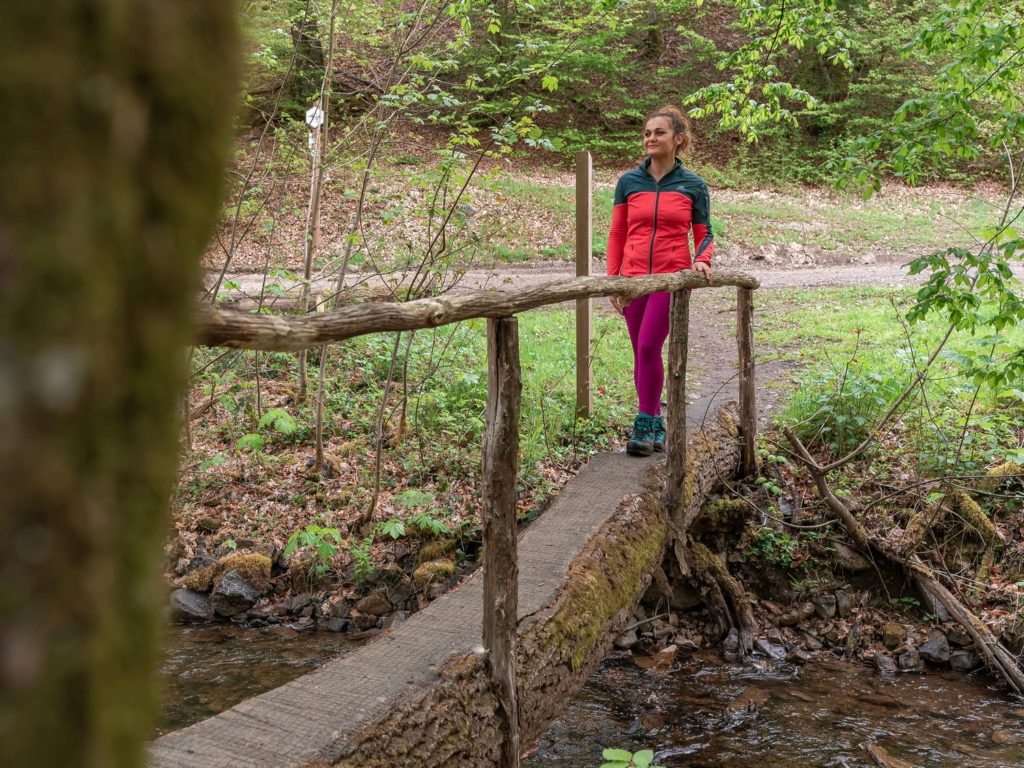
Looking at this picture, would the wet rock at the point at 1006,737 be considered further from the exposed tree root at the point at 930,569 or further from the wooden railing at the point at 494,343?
the wooden railing at the point at 494,343

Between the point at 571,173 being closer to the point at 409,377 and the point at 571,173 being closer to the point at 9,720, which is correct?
the point at 409,377

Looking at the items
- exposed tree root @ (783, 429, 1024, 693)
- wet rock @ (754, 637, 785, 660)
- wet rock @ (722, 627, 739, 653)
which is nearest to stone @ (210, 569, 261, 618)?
wet rock @ (722, 627, 739, 653)

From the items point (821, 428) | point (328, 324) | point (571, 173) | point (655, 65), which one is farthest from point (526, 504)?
point (655, 65)

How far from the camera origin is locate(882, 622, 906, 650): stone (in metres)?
5.64

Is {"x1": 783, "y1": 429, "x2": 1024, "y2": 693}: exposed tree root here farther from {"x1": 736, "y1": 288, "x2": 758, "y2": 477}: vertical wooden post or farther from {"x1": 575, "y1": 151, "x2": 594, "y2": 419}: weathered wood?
{"x1": 575, "y1": 151, "x2": 594, "y2": 419}: weathered wood

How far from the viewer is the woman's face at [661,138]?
200 inches

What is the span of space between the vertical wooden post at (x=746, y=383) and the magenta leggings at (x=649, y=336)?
1.40m

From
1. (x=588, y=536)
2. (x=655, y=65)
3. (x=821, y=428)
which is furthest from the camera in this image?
(x=655, y=65)

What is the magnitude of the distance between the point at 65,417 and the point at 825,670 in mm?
5679

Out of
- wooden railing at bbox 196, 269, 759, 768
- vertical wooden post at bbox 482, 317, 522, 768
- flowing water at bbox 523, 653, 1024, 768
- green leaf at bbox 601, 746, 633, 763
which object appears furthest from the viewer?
flowing water at bbox 523, 653, 1024, 768

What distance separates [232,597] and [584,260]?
3650 millimetres

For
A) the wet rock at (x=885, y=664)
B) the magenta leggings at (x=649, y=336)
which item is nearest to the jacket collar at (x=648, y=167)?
the magenta leggings at (x=649, y=336)

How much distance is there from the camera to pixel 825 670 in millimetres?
5375

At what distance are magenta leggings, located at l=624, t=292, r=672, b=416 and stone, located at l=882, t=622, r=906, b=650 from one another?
227cm
